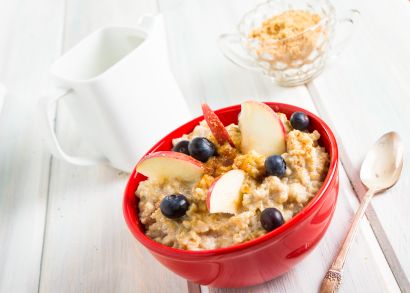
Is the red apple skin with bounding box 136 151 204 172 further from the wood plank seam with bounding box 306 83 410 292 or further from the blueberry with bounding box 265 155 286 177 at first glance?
the wood plank seam with bounding box 306 83 410 292

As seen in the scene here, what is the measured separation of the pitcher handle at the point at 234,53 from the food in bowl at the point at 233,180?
0.49m

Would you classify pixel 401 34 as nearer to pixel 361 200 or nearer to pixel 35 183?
pixel 361 200

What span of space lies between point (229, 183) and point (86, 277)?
1.37 ft

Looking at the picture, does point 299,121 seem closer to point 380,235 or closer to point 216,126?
point 216,126

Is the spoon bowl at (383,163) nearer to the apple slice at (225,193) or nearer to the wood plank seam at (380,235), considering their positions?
the wood plank seam at (380,235)

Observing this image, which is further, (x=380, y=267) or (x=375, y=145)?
(x=375, y=145)

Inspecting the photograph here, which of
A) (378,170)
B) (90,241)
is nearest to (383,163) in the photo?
(378,170)

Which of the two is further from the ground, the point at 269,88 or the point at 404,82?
the point at 404,82

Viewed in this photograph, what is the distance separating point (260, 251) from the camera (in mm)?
783

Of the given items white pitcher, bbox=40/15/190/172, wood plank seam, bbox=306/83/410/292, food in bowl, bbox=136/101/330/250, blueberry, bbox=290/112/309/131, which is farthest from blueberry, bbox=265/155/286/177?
white pitcher, bbox=40/15/190/172

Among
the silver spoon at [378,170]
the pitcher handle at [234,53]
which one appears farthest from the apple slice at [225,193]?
the pitcher handle at [234,53]

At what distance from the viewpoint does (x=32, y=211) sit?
129cm

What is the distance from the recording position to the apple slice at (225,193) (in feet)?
2.71

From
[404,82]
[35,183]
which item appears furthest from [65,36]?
[404,82]
